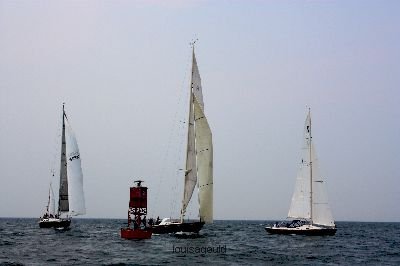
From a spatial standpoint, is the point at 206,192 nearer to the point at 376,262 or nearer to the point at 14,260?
the point at 376,262

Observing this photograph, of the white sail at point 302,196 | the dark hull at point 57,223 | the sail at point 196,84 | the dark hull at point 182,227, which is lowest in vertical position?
the dark hull at point 57,223

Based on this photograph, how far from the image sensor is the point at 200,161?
219ft

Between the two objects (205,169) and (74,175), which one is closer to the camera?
(205,169)

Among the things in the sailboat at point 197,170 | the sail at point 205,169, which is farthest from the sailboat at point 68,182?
the sail at point 205,169

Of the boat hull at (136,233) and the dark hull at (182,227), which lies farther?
the dark hull at (182,227)

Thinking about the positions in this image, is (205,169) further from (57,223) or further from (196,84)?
(57,223)

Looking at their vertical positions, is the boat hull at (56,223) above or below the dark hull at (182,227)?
below

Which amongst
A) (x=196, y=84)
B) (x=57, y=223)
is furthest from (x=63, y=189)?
(x=196, y=84)

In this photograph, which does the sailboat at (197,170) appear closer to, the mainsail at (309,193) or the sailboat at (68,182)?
the mainsail at (309,193)

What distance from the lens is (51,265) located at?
40.3 m

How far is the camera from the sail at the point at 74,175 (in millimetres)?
90312

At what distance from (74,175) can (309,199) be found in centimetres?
3785

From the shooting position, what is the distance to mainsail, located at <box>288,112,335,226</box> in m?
77.8

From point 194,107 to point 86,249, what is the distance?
2239 centimetres
